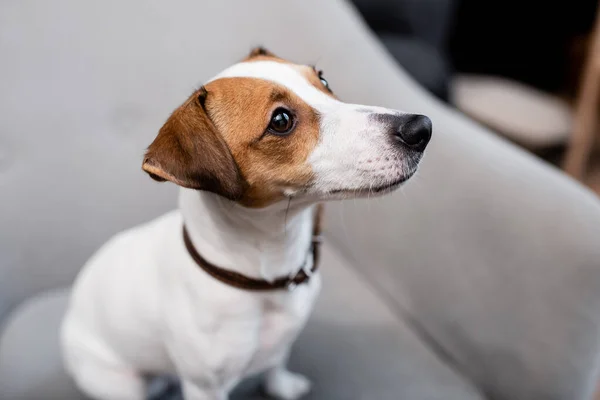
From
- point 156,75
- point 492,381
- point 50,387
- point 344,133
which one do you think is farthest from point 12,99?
point 492,381

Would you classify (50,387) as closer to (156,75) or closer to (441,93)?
(156,75)

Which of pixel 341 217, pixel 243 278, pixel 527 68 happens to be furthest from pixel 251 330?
pixel 527 68

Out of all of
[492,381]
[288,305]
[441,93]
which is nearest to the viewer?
[288,305]

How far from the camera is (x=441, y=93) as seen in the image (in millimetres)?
1760

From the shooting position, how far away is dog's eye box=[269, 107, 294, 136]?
709 mm

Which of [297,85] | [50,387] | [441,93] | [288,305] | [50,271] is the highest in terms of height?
[297,85]

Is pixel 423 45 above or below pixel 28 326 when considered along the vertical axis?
above

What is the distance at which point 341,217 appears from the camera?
50.4 inches

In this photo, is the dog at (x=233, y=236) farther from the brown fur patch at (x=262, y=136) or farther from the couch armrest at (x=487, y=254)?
the couch armrest at (x=487, y=254)

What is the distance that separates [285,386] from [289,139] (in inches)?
20.4

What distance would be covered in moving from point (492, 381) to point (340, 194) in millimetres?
558

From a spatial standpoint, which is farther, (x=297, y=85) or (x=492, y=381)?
(x=492, y=381)

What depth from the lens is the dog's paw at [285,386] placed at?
1.02 metres

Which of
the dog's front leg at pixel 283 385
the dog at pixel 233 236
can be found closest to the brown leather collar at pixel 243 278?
the dog at pixel 233 236
